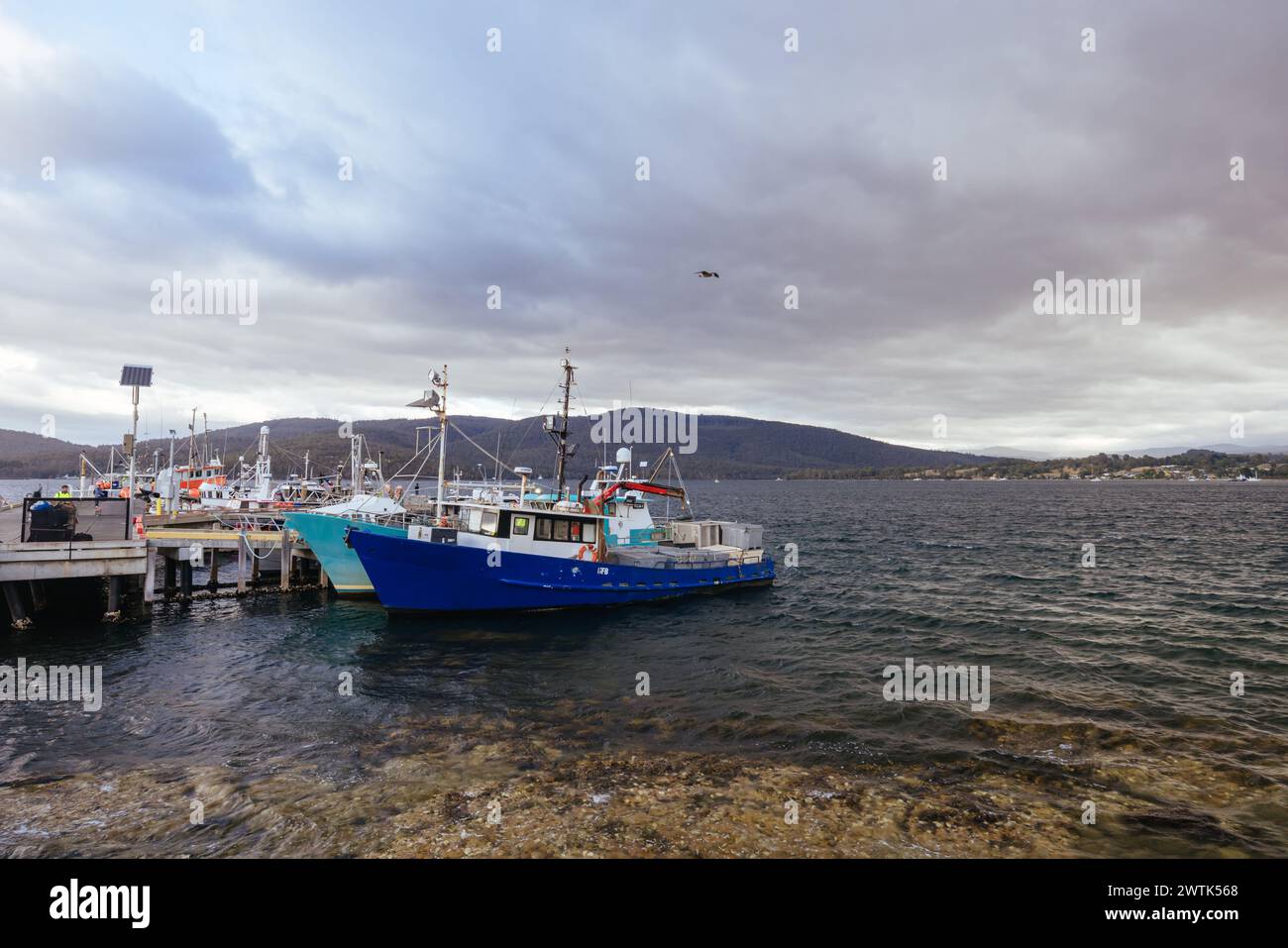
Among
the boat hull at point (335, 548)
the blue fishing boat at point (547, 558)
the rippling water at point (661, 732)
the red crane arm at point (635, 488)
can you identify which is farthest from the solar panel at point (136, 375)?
the red crane arm at point (635, 488)

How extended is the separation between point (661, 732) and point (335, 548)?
21.7 metres

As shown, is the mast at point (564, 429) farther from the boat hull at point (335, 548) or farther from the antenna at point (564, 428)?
the boat hull at point (335, 548)

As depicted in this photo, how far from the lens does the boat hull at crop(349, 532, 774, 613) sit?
25094 mm

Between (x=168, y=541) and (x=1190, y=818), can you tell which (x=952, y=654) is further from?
(x=168, y=541)

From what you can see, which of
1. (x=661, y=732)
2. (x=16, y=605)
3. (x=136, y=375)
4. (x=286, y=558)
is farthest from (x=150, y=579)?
(x=661, y=732)

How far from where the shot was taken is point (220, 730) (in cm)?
1438

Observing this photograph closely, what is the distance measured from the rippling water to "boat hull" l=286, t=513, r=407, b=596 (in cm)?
127

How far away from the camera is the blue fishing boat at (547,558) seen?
25312 millimetres

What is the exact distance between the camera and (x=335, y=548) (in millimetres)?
29781

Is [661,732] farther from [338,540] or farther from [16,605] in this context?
[16,605]
